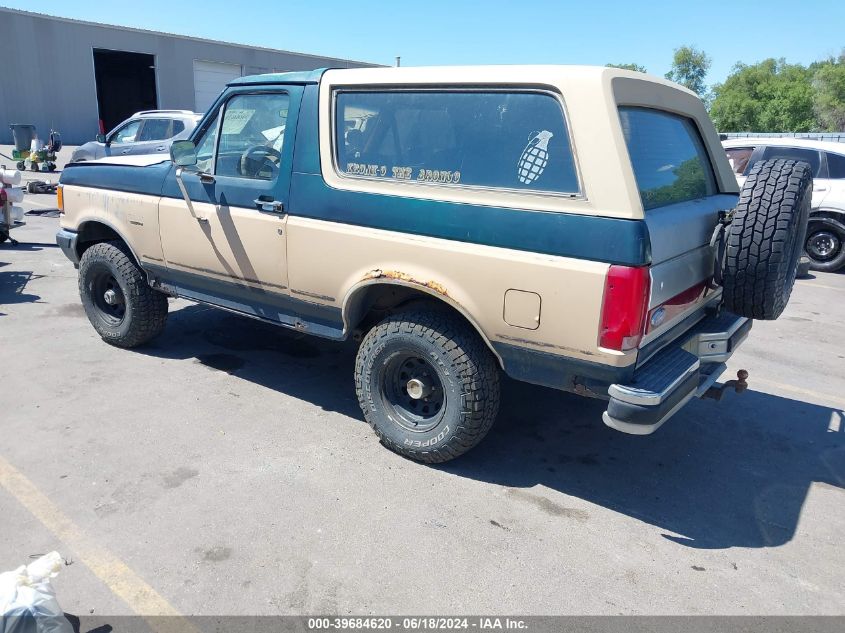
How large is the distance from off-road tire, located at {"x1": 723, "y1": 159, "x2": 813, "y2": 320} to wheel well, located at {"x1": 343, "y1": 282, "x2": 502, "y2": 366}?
4.31ft

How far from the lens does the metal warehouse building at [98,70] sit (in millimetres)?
25156

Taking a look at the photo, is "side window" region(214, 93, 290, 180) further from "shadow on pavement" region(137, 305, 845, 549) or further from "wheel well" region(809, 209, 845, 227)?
"wheel well" region(809, 209, 845, 227)

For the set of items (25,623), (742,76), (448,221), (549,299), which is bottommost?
(25,623)

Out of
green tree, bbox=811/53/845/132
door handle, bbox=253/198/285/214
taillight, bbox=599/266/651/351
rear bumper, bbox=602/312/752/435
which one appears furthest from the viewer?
green tree, bbox=811/53/845/132

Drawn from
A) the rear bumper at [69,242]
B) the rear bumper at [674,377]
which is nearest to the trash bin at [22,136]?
the rear bumper at [69,242]

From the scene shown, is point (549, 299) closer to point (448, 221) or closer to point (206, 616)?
point (448, 221)

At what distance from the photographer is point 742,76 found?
193 ft

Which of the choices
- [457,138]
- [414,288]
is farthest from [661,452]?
[457,138]

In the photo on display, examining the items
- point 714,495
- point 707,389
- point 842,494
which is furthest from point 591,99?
point 842,494

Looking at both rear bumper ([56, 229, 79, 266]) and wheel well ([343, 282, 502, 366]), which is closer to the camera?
wheel well ([343, 282, 502, 366])

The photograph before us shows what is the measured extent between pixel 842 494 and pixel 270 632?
3142 millimetres

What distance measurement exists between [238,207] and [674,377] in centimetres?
279

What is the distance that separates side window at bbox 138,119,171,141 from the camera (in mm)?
13086

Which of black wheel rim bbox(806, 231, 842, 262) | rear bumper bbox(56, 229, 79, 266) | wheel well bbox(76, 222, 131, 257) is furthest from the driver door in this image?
black wheel rim bbox(806, 231, 842, 262)
